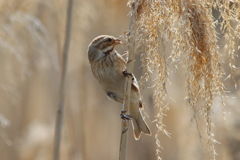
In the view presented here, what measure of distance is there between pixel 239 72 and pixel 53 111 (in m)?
3.03

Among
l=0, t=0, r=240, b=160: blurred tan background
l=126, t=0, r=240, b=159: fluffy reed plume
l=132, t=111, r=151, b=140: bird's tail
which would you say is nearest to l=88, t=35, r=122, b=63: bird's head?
l=0, t=0, r=240, b=160: blurred tan background

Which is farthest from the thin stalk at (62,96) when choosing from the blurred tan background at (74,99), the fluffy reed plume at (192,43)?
the fluffy reed plume at (192,43)

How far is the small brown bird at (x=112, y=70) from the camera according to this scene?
2.50 metres

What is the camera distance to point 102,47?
252cm

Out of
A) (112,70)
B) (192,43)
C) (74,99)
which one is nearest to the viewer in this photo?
(192,43)

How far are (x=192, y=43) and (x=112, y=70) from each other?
3.52 feet

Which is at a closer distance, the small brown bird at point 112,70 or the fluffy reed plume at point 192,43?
the fluffy reed plume at point 192,43

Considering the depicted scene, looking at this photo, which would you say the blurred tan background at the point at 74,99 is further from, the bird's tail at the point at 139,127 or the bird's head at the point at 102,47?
the bird's tail at the point at 139,127

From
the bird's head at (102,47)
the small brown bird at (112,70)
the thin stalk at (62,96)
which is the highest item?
the bird's head at (102,47)

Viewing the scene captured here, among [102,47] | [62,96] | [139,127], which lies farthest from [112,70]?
[62,96]

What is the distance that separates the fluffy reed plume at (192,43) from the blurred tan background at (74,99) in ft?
3.75

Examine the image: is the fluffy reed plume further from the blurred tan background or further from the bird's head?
the blurred tan background

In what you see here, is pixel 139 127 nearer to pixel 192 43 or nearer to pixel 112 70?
pixel 112 70

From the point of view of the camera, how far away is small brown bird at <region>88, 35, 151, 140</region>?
2.50 m
